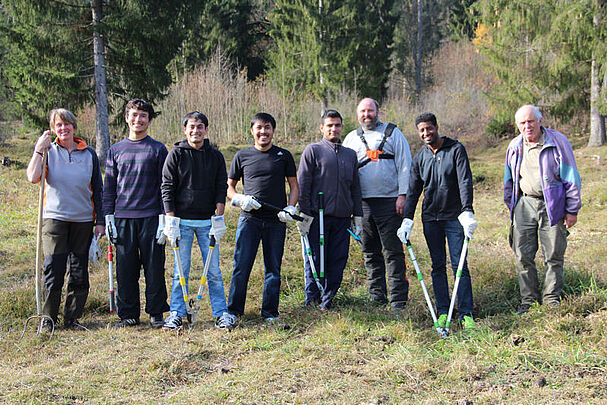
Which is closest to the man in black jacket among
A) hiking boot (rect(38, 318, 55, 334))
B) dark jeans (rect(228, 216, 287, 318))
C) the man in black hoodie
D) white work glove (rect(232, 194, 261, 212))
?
dark jeans (rect(228, 216, 287, 318))

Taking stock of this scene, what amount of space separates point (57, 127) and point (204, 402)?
292 cm

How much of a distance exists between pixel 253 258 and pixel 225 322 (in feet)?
2.07

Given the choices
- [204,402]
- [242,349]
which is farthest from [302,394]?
[242,349]

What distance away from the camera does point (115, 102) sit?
17.1 m

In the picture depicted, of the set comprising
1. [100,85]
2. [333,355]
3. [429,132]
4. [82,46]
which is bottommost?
[333,355]

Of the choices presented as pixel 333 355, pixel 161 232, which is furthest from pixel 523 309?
pixel 161 232

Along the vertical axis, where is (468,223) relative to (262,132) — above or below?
below

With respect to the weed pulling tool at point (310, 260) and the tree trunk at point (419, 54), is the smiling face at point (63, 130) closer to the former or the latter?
the weed pulling tool at point (310, 260)

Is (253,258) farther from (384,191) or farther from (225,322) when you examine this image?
(384,191)

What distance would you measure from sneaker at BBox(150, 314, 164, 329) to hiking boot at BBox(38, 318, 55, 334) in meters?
0.84

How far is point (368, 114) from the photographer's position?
17.3ft

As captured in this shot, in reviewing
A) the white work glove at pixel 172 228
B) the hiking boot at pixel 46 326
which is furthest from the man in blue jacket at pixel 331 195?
the hiking boot at pixel 46 326

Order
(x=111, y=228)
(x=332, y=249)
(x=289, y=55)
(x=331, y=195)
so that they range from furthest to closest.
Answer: (x=289, y=55) < (x=332, y=249) < (x=331, y=195) < (x=111, y=228)

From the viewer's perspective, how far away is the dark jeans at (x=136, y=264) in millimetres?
4852
